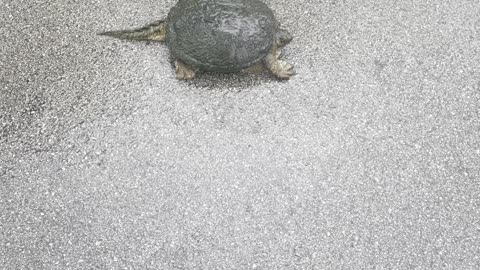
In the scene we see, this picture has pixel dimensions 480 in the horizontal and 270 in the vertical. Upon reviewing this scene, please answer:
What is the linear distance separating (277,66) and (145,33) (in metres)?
0.75

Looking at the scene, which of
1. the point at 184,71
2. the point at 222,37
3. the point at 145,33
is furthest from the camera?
the point at 145,33

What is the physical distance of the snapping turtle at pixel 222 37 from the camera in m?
2.42

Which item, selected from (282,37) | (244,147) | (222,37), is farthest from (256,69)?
(244,147)

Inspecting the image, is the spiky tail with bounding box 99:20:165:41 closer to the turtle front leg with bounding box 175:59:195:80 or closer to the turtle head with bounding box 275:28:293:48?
the turtle front leg with bounding box 175:59:195:80

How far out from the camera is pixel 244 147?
2436 millimetres

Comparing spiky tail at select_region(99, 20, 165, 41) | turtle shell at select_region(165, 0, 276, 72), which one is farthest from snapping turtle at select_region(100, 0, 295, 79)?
spiky tail at select_region(99, 20, 165, 41)

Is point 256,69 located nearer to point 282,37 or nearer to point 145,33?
point 282,37

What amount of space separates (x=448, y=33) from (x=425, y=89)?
0.47m

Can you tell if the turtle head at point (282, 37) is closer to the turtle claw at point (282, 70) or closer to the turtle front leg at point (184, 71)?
the turtle claw at point (282, 70)

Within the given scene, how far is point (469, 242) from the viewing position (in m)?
2.21

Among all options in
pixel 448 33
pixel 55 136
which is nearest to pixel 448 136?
pixel 448 33

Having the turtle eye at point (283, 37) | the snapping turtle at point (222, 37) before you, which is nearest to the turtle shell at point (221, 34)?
the snapping turtle at point (222, 37)

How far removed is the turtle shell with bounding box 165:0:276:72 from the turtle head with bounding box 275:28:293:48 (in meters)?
0.10

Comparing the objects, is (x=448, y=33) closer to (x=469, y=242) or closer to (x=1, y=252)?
(x=469, y=242)
